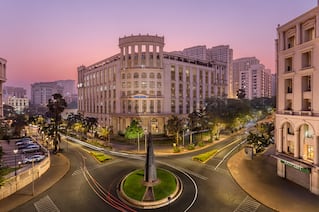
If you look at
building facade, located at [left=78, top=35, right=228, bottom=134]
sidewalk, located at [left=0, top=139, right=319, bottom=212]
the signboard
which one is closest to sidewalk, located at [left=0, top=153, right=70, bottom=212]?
sidewalk, located at [left=0, top=139, right=319, bottom=212]

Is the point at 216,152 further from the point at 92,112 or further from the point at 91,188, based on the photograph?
the point at 92,112

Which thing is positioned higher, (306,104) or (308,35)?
(308,35)

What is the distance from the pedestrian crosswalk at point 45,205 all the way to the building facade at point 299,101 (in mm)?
32012

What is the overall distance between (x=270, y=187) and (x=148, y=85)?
5336 centimetres

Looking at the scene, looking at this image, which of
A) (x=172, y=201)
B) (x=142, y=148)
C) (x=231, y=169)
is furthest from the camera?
(x=142, y=148)

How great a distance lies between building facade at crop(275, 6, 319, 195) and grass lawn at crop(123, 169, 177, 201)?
17.5m

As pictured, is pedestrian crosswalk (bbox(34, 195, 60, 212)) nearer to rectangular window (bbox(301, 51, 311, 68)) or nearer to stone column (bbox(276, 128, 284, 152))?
stone column (bbox(276, 128, 284, 152))

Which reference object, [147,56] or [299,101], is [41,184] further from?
[147,56]

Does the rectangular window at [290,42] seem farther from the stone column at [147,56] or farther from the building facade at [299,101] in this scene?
the stone column at [147,56]

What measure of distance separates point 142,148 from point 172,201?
29.0 meters

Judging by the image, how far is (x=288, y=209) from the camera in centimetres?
2180

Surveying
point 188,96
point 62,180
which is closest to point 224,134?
point 188,96

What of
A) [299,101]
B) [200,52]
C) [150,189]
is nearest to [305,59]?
[299,101]

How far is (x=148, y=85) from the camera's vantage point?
73.0 m
